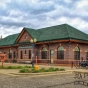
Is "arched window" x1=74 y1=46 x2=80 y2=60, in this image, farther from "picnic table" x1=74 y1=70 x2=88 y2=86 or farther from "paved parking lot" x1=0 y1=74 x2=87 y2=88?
"paved parking lot" x1=0 y1=74 x2=87 y2=88

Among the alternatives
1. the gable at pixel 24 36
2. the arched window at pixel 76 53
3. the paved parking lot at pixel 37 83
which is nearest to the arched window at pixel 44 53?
the gable at pixel 24 36

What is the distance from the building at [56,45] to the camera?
1271 inches

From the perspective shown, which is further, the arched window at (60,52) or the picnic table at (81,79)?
the arched window at (60,52)

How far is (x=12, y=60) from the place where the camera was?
4622 centimetres

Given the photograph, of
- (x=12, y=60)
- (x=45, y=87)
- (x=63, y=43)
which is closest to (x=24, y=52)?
(x=12, y=60)

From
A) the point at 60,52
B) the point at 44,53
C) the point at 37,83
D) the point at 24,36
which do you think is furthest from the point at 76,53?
the point at 37,83

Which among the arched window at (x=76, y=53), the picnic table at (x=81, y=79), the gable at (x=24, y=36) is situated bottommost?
the picnic table at (x=81, y=79)

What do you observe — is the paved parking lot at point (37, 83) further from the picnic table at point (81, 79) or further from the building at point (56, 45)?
the building at point (56, 45)

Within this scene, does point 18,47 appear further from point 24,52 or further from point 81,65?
point 81,65

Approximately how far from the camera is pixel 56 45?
34.3 m

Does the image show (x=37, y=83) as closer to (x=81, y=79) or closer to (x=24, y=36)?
(x=81, y=79)

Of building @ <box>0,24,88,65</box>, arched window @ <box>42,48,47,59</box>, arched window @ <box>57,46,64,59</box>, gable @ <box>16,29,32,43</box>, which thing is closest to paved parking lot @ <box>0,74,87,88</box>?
building @ <box>0,24,88,65</box>

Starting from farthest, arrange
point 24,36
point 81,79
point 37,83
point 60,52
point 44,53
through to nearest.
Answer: point 24,36 → point 44,53 → point 60,52 → point 81,79 → point 37,83

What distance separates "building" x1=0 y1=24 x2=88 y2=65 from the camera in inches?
1271
